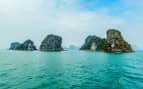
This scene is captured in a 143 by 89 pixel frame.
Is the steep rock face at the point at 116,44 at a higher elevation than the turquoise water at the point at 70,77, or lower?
higher

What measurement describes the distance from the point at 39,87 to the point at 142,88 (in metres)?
13.2

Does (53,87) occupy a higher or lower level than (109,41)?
lower

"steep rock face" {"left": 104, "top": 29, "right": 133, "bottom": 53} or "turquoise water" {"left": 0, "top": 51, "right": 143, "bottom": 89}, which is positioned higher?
"steep rock face" {"left": 104, "top": 29, "right": 133, "bottom": 53}

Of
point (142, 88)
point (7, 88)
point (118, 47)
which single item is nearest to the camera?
point (7, 88)

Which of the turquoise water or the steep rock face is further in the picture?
the steep rock face

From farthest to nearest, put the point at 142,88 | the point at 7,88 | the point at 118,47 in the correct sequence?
the point at 118,47, the point at 142,88, the point at 7,88

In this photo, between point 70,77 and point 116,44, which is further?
point 116,44

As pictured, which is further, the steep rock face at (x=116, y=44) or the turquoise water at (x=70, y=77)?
the steep rock face at (x=116, y=44)

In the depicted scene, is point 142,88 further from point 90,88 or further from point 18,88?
point 18,88

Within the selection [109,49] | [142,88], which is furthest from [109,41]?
[142,88]

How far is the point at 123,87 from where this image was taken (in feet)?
70.9

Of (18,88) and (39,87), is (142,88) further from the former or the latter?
(18,88)

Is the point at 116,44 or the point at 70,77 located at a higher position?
the point at 116,44

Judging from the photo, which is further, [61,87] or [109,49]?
[109,49]
